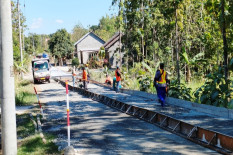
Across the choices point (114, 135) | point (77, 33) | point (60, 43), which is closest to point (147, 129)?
point (114, 135)

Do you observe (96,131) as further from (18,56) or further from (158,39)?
(18,56)

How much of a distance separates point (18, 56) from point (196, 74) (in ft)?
88.3

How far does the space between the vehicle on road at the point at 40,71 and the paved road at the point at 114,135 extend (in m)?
22.5

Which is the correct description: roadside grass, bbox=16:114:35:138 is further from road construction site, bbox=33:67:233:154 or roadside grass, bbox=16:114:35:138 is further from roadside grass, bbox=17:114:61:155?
road construction site, bbox=33:67:233:154

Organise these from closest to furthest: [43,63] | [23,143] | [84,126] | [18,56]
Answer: [23,143]
[84,126]
[43,63]
[18,56]

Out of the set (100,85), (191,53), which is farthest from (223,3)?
(191,53)

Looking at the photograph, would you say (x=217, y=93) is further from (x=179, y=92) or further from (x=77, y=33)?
(x=77, y=33)

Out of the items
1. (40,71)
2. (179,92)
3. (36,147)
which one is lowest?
(36,147)

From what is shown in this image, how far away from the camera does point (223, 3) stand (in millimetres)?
12664

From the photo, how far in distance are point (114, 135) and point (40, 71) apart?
28080mm

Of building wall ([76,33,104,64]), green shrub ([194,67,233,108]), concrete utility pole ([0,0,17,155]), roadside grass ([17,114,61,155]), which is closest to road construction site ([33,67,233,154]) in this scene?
roadside grass ([17,114,61,155])

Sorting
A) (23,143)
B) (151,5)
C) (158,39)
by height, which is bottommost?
(23,143)

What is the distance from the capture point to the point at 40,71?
36.0 metres

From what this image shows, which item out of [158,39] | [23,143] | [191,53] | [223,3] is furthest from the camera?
[158,39]
